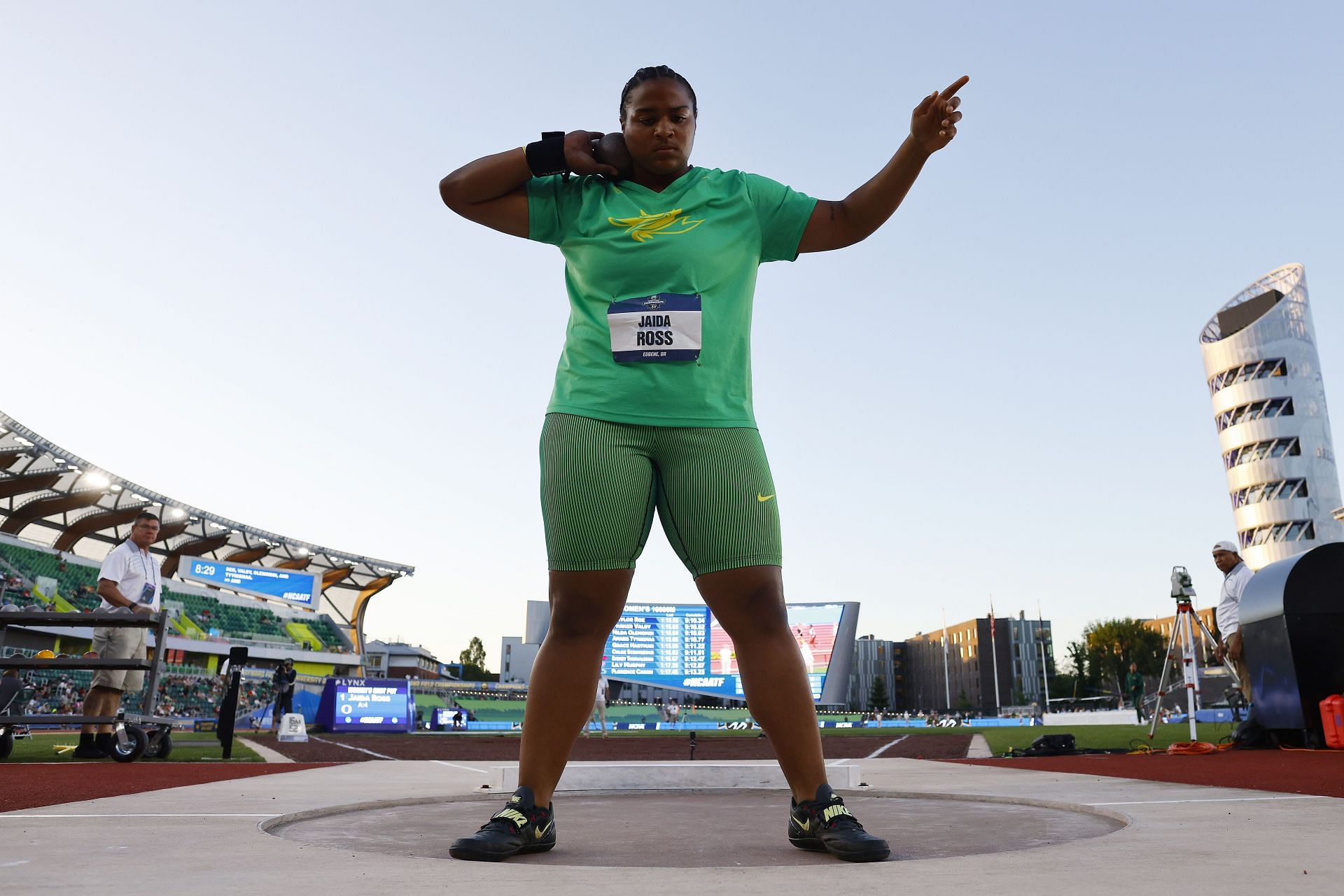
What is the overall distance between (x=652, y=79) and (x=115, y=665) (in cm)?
613

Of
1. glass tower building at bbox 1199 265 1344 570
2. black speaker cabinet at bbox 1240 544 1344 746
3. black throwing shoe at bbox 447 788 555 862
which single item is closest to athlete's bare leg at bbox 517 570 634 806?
black throwing shoe at bbox 447 788 555 862

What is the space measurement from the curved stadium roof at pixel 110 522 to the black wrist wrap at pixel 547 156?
35.9 m

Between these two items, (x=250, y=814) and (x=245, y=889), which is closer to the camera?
(x=245, y=889)

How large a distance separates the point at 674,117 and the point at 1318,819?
85.3 inches

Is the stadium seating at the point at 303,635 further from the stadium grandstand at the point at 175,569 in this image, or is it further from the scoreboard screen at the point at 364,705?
the scoreboard screen at the point at 364,705

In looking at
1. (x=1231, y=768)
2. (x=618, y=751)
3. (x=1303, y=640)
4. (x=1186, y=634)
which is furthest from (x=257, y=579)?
(x=1231, y=768)

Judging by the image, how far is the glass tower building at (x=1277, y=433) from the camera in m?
55.6

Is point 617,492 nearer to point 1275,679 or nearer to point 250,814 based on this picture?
point 250,814

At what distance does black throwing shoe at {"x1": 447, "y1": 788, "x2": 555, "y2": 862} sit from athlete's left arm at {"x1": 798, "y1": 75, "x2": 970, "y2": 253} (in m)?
1.55

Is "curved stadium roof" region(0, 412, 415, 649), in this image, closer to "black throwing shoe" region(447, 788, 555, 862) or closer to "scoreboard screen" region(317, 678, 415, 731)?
"scoreboard screen" region(317, 678, 415, 731)

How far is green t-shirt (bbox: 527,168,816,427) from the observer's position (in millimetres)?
2201

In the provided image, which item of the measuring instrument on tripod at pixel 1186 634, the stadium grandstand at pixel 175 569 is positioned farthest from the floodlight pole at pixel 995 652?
the measuring instrument on tripod at pixel 1186 634

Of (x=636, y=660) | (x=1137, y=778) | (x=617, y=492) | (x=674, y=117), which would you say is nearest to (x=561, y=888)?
(x=617, y=492)

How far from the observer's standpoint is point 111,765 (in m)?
5.80
